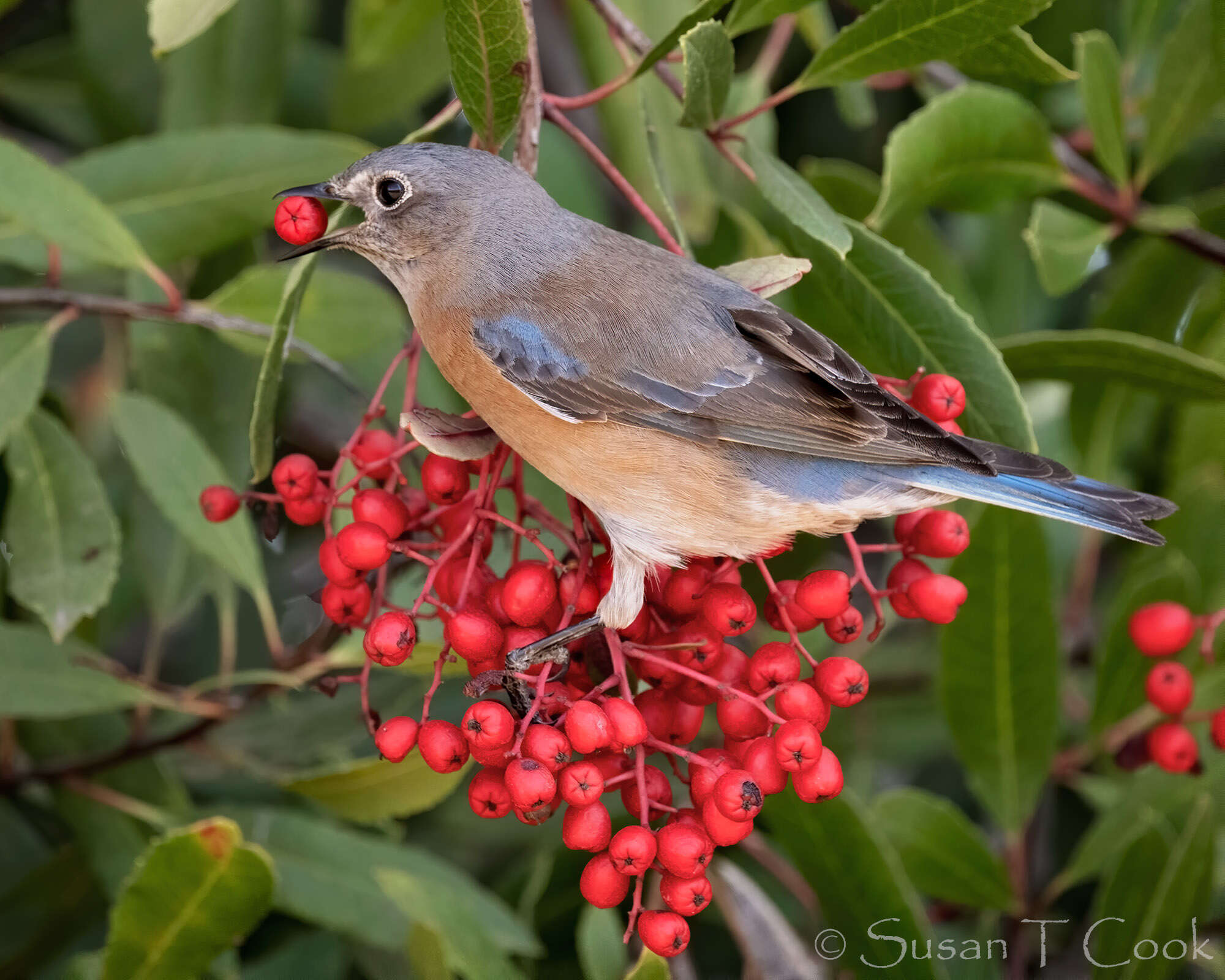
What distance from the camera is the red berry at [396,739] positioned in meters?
2.17

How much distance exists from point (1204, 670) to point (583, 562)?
2401 mm

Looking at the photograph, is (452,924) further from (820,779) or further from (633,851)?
(820,779)

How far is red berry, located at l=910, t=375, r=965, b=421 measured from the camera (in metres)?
2.37

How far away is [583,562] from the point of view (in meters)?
2.30

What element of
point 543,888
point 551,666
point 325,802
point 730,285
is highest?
point 730,285

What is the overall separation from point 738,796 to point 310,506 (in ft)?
3.57

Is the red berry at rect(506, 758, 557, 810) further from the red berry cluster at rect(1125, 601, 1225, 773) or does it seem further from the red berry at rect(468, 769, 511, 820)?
the red berry cluster at rect(1125, 601, 1225, 773)

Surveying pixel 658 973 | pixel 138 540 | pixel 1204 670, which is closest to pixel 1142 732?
pixel 1204 670

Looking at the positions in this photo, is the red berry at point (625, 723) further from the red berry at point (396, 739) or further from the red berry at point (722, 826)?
the red berry at point (396, 739)

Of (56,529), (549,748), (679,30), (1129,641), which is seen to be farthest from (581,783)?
(1129,641)

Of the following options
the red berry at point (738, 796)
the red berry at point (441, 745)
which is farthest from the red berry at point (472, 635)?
the red berry at point (738, 796)

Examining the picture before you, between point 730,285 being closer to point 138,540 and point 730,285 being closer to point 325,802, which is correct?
point 325,802

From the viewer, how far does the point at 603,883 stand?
83.0 inches

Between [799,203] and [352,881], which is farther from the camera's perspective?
[352,881]
